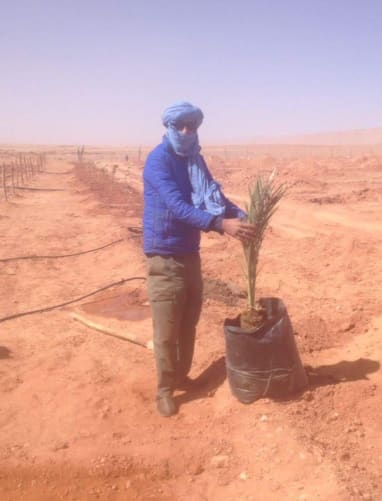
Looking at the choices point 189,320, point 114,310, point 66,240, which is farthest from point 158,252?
point 66,240

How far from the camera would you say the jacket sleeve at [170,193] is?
3102 mm

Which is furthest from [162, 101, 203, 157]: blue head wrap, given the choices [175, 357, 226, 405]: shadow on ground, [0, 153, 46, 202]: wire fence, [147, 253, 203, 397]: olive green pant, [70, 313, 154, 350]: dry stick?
[0, 153, 46, 202]: wire fence

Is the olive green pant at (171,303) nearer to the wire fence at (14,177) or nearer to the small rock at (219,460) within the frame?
the small rock at (219,460)

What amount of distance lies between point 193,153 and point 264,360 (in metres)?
1.42

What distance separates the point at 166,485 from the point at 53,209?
12861 mm

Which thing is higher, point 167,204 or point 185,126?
point 185,126

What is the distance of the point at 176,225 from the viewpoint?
3.36 meters

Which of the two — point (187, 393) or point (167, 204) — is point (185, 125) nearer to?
point (167, 204)

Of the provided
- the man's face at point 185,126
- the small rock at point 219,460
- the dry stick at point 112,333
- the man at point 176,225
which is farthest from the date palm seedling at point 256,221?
the dry stick at point 112,333

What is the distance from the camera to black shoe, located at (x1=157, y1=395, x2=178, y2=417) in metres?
3.57

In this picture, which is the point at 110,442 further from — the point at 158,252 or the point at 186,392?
the point at 158,252

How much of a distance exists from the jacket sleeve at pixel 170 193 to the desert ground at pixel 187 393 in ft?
4.22

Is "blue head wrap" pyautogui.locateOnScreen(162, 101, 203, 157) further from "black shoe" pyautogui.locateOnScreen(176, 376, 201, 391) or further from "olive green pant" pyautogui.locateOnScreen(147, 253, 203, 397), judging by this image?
"black shoe" pyautogui.locateOnScreen(176, 376, 201, 391)

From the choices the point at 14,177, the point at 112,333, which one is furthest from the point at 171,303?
the point at 14,177
